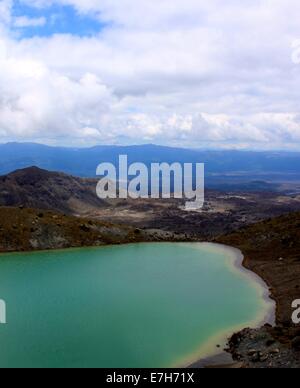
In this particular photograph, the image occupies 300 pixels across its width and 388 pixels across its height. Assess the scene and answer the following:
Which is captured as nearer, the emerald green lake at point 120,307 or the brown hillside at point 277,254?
the emerald green lake at point 120,307

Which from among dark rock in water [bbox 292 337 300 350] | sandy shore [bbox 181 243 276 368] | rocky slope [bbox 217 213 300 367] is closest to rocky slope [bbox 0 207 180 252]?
rocky slope [bbox 217 213 300 367]

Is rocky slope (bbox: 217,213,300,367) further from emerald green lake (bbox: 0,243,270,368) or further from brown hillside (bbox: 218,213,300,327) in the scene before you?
emerald green lake (bbox: 0,243,270,368)

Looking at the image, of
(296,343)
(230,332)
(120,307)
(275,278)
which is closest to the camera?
(296,343)

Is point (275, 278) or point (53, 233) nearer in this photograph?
point (275, 278)

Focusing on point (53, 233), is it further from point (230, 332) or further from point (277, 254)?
point (230, 332)

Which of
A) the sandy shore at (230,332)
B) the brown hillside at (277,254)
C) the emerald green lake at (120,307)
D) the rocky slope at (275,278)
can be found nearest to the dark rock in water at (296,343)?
the rocky slope at (275,278)

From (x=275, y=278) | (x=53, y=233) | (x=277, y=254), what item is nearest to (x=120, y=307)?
(x=275, y=278)

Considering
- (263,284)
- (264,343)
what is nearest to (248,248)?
(263,284)

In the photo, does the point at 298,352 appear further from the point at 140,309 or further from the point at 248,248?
→ the point at 248,248

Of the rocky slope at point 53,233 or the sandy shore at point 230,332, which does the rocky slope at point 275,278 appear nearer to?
the sandy shore at point 230,332
